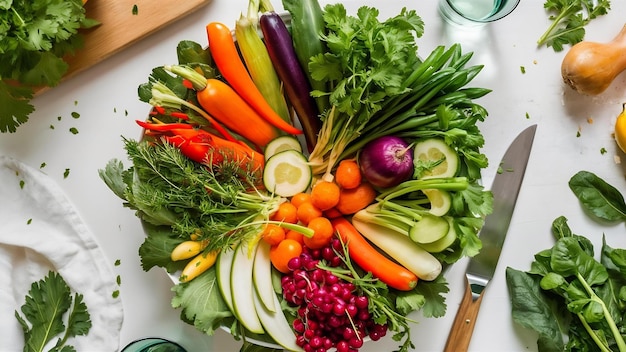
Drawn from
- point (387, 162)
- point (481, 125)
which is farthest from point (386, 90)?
point (481, 125)

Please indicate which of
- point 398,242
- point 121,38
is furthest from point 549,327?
point 121,38

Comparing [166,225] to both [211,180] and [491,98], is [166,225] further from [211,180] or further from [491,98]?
[491,98]

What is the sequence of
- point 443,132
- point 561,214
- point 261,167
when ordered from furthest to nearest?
point 561,214 < point 261,167 < point 443,132

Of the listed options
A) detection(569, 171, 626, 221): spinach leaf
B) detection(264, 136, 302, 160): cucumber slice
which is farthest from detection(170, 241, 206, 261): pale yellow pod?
detection(569, 171, 626, 221): spinach leaf

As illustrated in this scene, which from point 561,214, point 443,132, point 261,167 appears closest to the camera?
point 443,132

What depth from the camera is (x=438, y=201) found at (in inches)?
41.6

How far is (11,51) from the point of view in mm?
1135

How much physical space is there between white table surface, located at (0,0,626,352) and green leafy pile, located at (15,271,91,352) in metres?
0.10

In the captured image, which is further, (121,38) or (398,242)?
(121,38)

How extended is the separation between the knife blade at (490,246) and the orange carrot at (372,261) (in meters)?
0.22

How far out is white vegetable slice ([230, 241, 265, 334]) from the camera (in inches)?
42.6

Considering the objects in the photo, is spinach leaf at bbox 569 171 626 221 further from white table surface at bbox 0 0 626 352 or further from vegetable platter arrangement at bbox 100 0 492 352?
vegetable platter arrangement at bbox 100 0 492 352

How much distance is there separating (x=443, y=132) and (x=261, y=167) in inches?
15.2

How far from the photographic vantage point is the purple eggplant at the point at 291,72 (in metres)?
1.10
